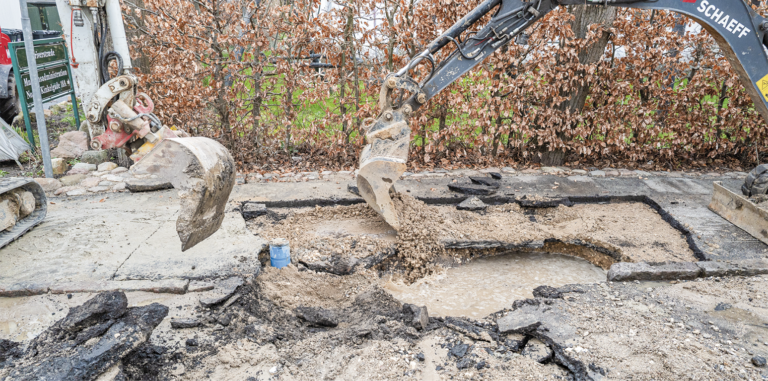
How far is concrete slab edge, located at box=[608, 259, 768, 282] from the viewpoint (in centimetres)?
426

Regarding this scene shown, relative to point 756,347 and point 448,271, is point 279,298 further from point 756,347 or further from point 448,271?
point 756,347

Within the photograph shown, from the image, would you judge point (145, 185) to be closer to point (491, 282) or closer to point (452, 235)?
point (452, 235)

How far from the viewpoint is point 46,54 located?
271 inches

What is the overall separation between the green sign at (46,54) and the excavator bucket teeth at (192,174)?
459 cm

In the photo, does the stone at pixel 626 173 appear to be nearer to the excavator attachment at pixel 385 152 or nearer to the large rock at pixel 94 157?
the excavator attachment at pixel 385 152

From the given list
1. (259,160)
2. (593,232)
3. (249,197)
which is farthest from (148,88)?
(593,232)

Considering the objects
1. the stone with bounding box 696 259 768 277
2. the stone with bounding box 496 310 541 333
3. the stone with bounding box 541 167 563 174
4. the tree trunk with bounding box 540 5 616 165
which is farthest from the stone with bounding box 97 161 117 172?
the stone with bounding box 696 259 768 277

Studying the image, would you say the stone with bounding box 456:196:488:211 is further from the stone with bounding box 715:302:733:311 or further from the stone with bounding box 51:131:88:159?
the stone with bounding box 51:131:88:159

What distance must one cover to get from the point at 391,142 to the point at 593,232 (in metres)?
2.53

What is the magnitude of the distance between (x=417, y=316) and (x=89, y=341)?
7.17ft

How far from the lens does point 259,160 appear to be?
7820 millimetres

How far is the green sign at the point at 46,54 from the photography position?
6.71 meters

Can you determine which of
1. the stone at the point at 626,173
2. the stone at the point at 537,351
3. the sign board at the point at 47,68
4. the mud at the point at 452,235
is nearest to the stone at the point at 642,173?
the stone at the point at 626,173

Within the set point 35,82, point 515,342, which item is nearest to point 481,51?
point 515,342
